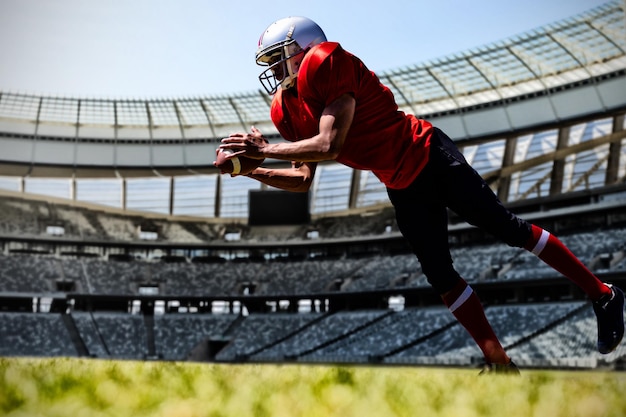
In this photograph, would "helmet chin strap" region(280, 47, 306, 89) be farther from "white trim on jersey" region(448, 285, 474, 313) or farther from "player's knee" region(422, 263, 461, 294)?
"white trim on jersey" region(448, 285, 474, 313)

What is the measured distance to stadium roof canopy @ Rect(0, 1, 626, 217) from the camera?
1563 inches

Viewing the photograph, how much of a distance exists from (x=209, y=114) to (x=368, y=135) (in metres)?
45.7

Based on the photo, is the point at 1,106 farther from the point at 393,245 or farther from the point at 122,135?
the point at 393,245

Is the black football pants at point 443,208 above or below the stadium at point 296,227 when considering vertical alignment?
above

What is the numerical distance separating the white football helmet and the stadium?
27738 mm

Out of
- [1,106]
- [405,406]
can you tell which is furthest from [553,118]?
[405,406]

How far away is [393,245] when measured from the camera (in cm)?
5269

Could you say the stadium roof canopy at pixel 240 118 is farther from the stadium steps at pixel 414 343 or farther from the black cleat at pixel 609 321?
the black cleat at pixel 609 321

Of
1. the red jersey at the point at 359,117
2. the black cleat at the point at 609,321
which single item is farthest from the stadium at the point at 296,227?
the red jersey at the point at 359,117

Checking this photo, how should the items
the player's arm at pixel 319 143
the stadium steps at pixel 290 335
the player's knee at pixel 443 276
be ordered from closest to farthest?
1. the player's arm at pixel 319 143
2. the player's knee at pixel 443 276
3. the stadium steps at pixel 290 335

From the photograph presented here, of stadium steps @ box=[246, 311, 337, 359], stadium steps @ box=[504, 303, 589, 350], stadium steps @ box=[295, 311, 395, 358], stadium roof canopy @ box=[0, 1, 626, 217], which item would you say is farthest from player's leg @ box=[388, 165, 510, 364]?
stadium steps @ box=[246, 311, 337, 359]

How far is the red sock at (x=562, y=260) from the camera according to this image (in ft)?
18.0

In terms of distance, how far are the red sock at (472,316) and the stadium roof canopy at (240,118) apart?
36024 millimetres

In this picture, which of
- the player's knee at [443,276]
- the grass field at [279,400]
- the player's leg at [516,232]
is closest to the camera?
the grass field at [279,400]
